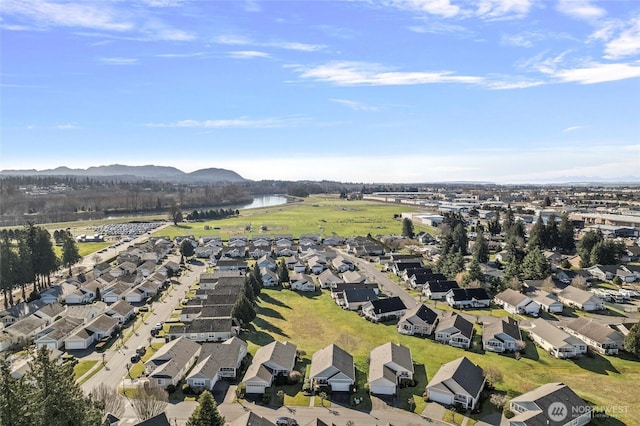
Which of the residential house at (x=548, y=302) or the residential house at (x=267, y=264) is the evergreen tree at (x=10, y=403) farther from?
the residential house at (x=267, y=264)

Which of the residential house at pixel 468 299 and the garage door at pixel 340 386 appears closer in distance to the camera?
the garage door at pixel 340 386

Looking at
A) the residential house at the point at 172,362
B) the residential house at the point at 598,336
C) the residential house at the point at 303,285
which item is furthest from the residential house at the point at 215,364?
the residential house at the point at 598,336

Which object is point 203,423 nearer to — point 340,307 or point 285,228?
point 340,307

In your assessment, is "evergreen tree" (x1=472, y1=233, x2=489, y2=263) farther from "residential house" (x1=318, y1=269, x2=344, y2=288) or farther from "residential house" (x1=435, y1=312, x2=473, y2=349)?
"residential house" (x1=435, y1=312, x2=473, y2=349)

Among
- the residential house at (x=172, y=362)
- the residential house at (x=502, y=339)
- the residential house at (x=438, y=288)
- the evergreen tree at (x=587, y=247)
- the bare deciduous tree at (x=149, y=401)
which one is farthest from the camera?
the evergreen tree at (x=587, y=247)

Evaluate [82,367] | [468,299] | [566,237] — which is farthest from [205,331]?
[566,237]

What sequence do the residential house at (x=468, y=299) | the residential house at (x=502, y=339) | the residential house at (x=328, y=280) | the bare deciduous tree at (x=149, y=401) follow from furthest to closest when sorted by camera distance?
the residential house at (x=328, y=280) → the residential house at (x=468, y=299) → the residential house at (x=502, y=339) → the bare deciduous tree at (x=149, y=401)
